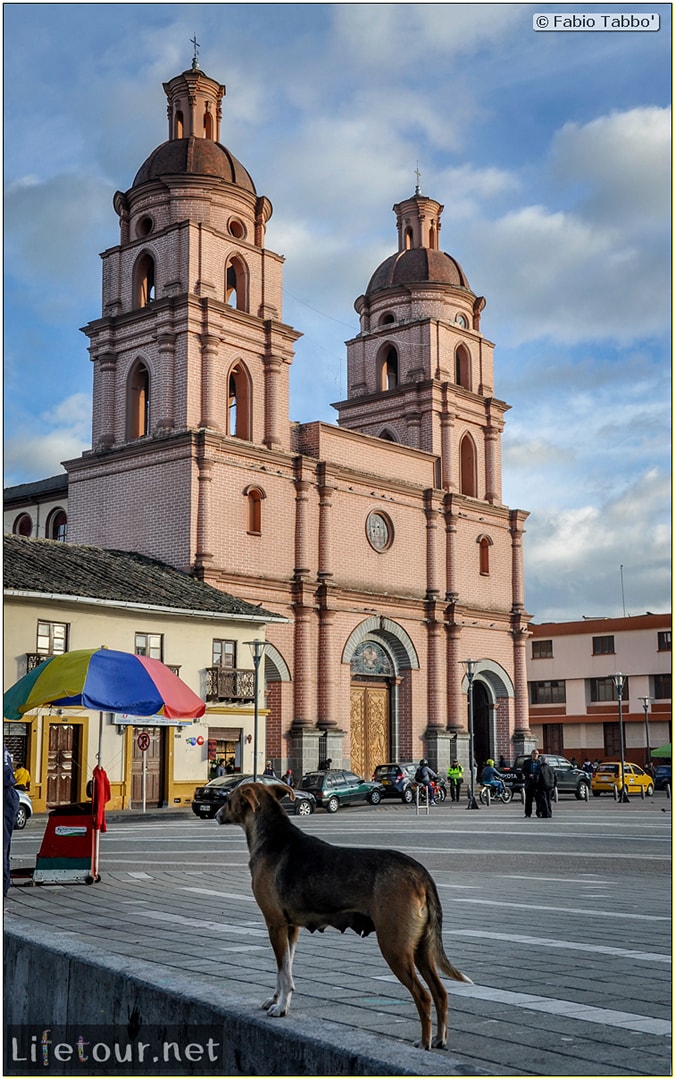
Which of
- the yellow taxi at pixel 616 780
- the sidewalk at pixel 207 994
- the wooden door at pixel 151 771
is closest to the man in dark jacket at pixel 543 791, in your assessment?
the wooden door at pixel 151 771

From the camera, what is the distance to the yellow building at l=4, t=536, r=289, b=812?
100ft

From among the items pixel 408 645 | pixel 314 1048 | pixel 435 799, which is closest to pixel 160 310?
pixel 408 645

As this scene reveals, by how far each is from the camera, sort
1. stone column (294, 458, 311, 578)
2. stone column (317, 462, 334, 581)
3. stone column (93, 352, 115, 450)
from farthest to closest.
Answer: stone column (317, 462, 334, 581)
stone column (294, 458, 311, 578)
stone column (93, 352, 115, 450)

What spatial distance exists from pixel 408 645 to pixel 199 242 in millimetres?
17579

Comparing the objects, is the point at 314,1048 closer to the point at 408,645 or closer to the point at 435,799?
the point at 435,799

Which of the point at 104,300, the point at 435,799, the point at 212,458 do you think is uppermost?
the point at 104,300

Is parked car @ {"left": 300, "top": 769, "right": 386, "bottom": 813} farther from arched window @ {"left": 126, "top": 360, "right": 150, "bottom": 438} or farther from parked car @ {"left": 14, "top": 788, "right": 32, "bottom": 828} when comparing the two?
arched window @ {"left": 126, "top": 360, "right": 150, "bottom": 438}

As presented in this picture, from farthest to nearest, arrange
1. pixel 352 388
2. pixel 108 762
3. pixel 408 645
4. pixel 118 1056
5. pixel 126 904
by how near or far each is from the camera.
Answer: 1. pixel 352 388
2. pixel 408 645
3. pixel 108 762
4. pixel 126 904
5. pixel 118 1056

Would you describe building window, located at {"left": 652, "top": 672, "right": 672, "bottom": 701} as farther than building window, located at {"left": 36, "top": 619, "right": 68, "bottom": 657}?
Yes

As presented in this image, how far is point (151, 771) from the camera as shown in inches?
1341

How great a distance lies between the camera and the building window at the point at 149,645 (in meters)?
33.9

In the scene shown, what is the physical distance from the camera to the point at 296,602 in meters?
42.0

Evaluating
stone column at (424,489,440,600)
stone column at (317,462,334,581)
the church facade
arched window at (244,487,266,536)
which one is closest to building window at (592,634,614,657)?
the church facade

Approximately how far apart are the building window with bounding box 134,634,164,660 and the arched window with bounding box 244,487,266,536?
7.41m
